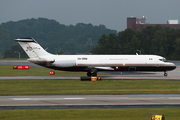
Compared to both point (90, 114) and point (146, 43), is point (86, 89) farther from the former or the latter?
point (146, 43)

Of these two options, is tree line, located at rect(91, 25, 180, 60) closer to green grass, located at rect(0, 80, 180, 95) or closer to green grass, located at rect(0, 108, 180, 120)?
green grass, located at rect(0, 80, 180, 95)

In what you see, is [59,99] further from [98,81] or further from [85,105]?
[98,81]

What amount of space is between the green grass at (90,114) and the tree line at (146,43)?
11507 centimetres

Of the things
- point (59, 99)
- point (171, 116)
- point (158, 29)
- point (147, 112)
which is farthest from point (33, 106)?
point (158, 29)

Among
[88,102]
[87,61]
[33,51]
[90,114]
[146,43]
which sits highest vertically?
[146,43]

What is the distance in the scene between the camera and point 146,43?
153 metres

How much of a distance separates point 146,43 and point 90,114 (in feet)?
450

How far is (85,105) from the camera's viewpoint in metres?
22.0

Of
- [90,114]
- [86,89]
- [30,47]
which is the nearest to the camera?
[90,114]

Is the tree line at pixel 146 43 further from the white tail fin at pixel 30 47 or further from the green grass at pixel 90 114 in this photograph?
the green grass at pixel 90 114

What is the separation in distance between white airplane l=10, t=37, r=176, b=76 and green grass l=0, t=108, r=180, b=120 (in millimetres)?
27649

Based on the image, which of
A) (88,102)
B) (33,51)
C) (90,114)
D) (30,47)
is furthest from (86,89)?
(30,47)

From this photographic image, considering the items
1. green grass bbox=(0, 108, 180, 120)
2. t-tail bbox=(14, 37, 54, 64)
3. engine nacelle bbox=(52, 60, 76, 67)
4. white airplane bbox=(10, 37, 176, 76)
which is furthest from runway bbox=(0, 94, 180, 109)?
t-tail bbox=(14, 37, 54, 64)

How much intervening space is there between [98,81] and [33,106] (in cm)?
2019
